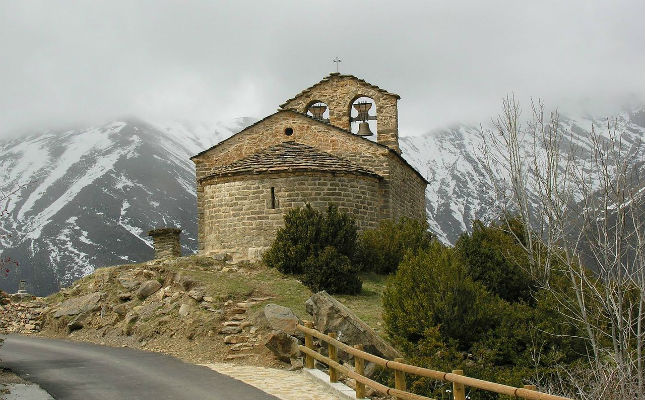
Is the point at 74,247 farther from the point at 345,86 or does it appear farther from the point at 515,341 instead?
the point at 515,341

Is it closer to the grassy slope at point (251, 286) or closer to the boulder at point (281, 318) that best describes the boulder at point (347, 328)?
the boulder at point (281, 318)

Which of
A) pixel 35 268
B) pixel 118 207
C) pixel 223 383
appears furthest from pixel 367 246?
pixel 118 207

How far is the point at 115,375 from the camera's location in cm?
1304

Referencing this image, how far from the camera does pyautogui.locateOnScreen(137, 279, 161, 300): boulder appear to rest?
1914cm

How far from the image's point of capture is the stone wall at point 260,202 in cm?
2289

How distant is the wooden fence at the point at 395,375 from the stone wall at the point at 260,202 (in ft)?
29.0

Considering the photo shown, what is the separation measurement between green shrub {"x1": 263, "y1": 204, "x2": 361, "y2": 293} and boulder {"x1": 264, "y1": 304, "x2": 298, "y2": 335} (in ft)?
12.4

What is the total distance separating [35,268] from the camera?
57.9 meters

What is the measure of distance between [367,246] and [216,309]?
7085 millimetres

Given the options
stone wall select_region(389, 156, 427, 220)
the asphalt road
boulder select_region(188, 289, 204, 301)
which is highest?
stone wall select_region(389, 156, 427, 220)

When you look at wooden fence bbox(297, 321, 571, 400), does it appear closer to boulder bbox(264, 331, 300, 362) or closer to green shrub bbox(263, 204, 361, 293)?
boulder bbox(264, 331, 300, 362)

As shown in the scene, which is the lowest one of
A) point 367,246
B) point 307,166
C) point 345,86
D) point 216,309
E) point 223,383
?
point 223,383

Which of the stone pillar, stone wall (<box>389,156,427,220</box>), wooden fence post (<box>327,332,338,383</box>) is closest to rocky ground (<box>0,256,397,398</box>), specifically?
wooden fence post (<box>327,332,338,383</box>)

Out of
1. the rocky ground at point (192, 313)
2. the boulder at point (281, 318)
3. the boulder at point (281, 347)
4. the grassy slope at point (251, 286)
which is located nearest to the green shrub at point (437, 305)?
the grassy slope at point (251, 286)
